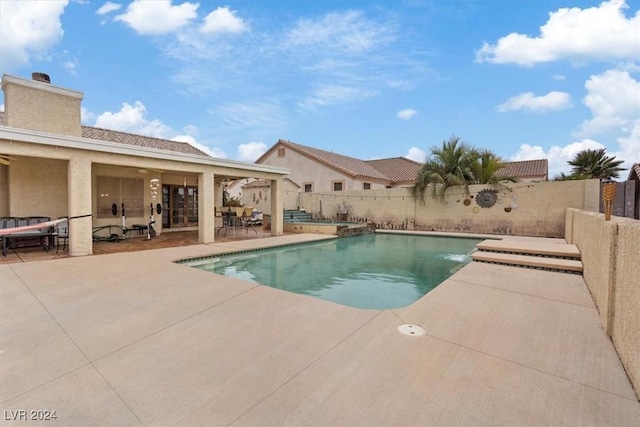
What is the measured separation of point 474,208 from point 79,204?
15196mm

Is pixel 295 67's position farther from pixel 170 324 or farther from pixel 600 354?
pixel 600 354

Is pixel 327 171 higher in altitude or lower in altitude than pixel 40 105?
lower

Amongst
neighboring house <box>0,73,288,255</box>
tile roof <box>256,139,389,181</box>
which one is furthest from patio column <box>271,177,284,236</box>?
tile roof <box>256,139,389,181</box>

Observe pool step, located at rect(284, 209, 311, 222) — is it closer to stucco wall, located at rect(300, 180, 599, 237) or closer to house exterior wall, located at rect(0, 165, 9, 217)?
stucco wall, located at rect(300, 180, 599, 237)

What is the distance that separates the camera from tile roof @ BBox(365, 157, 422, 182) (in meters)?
25.8

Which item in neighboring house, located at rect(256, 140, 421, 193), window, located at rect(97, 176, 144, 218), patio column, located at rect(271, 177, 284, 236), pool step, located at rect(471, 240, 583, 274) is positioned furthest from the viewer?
neighboring house, located at rect(256, 140, 421, 193)

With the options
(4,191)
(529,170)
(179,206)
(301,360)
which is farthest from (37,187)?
(529,170)

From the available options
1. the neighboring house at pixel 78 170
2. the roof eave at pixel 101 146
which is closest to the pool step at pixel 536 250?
the neighboring house at pixel 78 170

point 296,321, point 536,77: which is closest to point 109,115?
point 296,321

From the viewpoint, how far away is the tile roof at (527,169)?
77.0 ft

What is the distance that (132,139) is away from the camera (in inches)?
582

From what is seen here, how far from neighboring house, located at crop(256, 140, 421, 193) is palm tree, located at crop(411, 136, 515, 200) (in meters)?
7.51

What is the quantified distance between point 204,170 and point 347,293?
287 inches

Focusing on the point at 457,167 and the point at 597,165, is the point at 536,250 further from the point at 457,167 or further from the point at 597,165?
the point at 597,165
